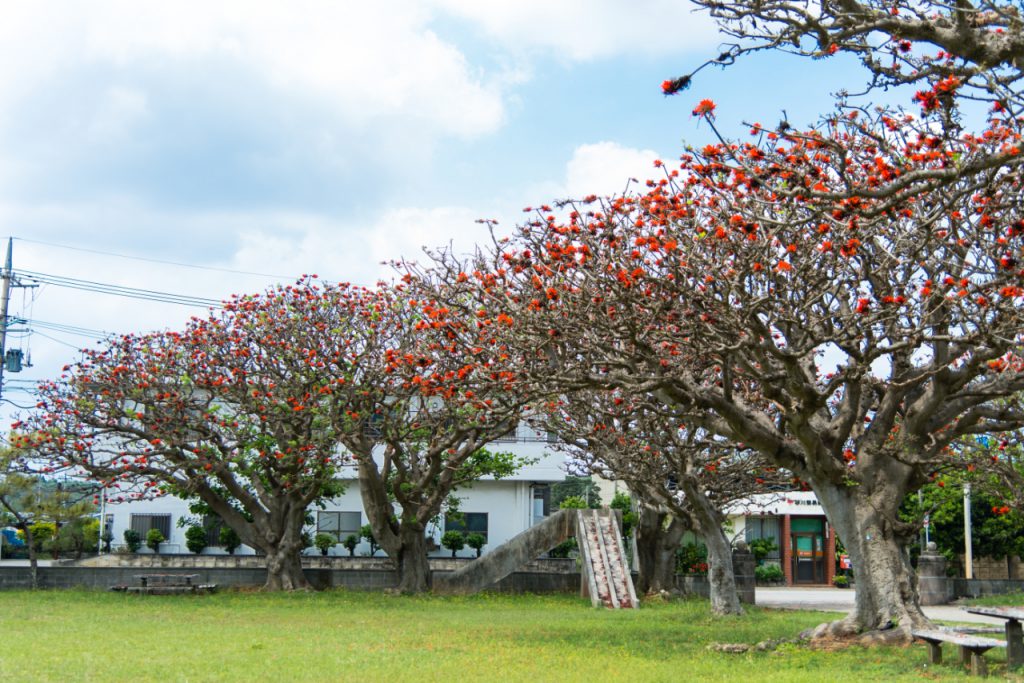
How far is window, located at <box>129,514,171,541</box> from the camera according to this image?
34688 millimetres

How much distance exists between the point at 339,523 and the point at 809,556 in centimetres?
2019

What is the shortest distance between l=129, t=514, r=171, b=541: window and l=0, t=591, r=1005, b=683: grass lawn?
13.5 m

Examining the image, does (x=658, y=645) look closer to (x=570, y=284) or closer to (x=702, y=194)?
(x=570, y=284)

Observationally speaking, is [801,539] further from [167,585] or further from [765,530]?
[167,585]

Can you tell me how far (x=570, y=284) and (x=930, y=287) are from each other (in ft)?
13.6

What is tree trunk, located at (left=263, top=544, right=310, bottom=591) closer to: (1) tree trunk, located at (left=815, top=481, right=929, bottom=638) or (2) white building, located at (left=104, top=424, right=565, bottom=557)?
(2) white building, located at (left=104, top=424, right=565, bottom=557)

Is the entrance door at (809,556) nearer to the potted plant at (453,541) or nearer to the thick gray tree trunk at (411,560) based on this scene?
the potted plant at (453,541)

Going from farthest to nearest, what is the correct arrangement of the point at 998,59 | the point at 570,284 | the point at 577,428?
the point at 577,428 → the point at 570,284 → the point at 998,59

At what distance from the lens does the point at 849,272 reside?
12.2 meters

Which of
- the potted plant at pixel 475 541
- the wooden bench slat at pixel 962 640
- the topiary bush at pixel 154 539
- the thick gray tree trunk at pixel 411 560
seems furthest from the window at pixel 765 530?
the wooden bench slat at pixel 962 640

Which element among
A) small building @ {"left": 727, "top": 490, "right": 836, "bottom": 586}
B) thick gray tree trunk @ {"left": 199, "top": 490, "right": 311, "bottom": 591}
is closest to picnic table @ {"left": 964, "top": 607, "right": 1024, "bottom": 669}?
thick gray tree trunk @ {"left": 199, "top": 490, "right": 311, "bottom": 591}

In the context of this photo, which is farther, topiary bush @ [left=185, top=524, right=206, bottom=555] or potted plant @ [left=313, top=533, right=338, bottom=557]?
potted plant @ [left=313, top=533, right=338, bottom=557]

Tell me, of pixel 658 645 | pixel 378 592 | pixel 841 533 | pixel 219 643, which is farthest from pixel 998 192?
pixel 378 592

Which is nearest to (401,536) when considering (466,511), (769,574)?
(466,511)
